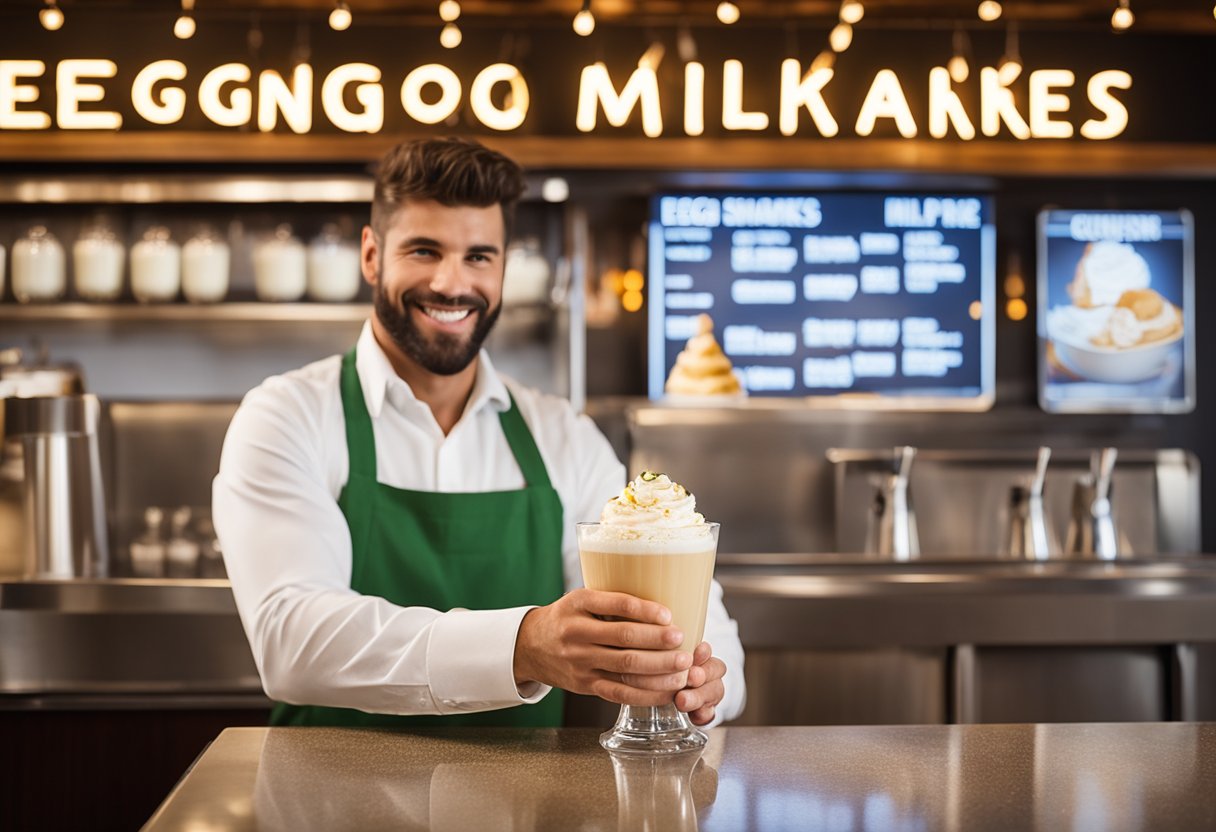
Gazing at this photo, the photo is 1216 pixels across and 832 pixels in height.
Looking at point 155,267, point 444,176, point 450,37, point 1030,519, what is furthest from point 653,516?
point 450,37

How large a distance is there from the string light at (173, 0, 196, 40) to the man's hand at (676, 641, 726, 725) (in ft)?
11.0

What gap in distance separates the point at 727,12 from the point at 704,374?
1.16 meters

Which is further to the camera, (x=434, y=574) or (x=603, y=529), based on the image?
(x=434, y=574)

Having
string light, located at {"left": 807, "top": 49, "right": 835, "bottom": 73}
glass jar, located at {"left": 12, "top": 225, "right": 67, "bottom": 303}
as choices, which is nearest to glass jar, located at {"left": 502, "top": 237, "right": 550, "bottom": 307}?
string light, located at {"left": 807, "top": 49, "right": 835, "bottom": 73}

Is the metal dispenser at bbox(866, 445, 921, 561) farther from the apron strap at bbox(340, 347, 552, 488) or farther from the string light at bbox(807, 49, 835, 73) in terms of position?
the apron strap at bbox(340, 347, 552, 488)

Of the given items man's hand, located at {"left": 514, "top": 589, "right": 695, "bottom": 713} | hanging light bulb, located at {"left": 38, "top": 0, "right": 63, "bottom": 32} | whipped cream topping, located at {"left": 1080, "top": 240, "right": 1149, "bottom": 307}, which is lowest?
man's hand, located at {"left": 514, "top": 589, "right": 695, "bottom": 713}

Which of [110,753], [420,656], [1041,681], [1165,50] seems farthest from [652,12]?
[420,656]

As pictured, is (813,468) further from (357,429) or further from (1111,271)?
(357,429)

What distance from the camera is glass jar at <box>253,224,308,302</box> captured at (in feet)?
12.6

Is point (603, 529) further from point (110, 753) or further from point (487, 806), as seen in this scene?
point (110, 753)

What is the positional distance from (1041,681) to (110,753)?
2.17 meters

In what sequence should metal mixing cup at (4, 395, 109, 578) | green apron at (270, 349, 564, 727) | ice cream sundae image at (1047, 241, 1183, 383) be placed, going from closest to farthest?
green apron at (270, 349, 564, 727), metal mixing cup at (4, 395, 109, 578), ice cream sundae image at (1047, 241, 1183, 383)

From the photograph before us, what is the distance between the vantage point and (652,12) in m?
4.22

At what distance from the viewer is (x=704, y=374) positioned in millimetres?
4168
